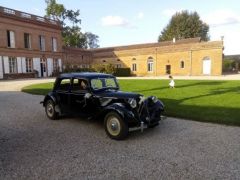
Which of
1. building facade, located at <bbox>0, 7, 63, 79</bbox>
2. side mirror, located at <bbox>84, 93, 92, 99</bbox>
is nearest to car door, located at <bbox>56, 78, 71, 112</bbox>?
side mirror, located at <bbox>84, 93, 92, 99</bbox>

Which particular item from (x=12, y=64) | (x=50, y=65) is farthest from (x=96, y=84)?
(x=50, y=65)

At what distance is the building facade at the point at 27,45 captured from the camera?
3086 cm

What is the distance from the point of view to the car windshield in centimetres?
642

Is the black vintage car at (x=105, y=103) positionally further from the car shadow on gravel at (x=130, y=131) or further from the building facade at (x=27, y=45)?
the building facade at (x=27, y=45)

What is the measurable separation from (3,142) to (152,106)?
12.6 feet

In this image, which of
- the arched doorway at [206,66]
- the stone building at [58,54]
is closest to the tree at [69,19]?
the stone building at [58,54]

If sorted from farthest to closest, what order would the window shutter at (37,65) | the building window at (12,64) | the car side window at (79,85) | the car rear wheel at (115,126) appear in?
1. the window shutter at (37,65)
2. the building window at (12,64)
3. the car side window at (79,85)
4. the car rear wheel at (115,126)

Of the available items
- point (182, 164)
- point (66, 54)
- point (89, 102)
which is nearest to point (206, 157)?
point (182, 164)

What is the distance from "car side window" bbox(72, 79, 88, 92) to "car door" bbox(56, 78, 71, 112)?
258 mm

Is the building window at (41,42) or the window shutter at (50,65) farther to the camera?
the window shutter at (50,65)

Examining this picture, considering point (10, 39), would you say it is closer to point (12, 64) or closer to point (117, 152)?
point (12, 64)

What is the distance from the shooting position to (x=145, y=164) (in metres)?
3.96

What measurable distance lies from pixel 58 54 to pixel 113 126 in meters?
36.7

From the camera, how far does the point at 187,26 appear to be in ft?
192
